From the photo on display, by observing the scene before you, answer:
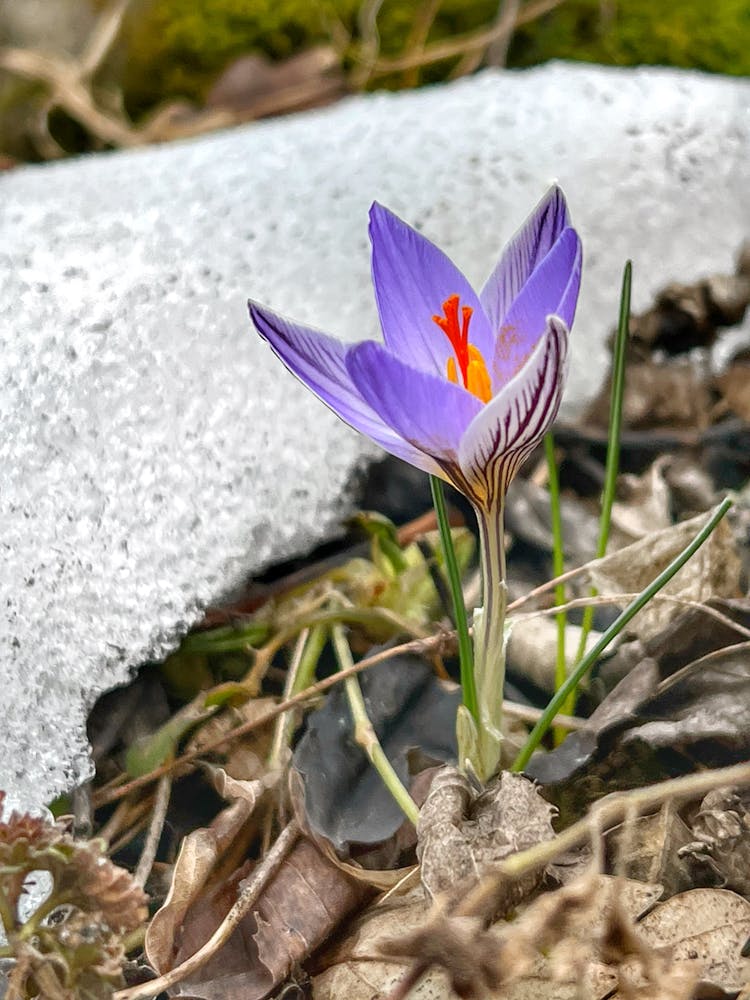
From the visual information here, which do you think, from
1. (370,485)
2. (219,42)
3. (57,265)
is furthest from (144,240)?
(219,42)

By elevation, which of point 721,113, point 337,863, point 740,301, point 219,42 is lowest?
point 337,863

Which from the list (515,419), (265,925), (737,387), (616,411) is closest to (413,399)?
(515,419)

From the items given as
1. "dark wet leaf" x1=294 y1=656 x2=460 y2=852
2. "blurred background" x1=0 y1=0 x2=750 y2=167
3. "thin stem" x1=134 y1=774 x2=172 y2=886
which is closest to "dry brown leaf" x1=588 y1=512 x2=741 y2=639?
"dark wet leaf" x1=294 y1=656 x2=460 y2=852

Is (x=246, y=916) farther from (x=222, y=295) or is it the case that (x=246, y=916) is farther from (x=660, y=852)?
(x=222, y=295)

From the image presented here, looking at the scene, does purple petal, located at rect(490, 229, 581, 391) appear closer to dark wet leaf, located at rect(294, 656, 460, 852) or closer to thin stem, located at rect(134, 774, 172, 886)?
dark wet leaf, located at rect(294, 656, 460, 852)

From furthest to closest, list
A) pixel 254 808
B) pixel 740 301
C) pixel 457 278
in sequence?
1. pixel 740 301
2. pixel 254 808
3. pixel 457 278

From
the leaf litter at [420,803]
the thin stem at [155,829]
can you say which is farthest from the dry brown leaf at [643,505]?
the thin stem at [155,829]

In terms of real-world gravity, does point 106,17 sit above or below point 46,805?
above

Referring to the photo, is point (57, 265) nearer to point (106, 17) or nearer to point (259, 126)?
point (259, 126)

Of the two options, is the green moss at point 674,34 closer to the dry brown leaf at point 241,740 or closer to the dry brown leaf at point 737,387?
the dry brown leaf at point 737,387
